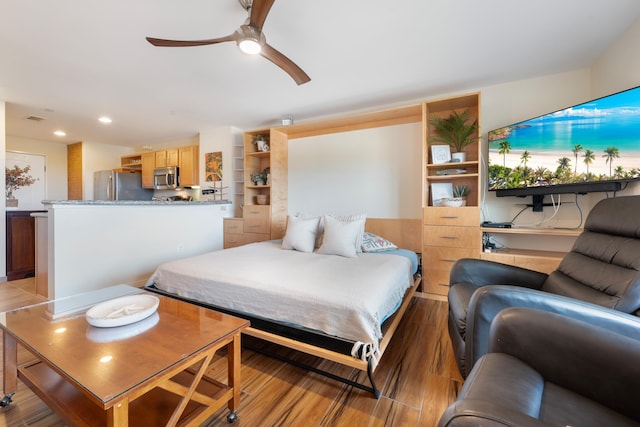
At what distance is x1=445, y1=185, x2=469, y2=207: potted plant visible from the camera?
2785 millimetres

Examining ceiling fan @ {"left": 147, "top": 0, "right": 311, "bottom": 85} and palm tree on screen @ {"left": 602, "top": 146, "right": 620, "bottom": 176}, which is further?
palm tree on screen @ {"left": 602, "top": 146, "right": 620, "bottom": 176}

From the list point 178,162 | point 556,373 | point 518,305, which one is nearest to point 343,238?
point 518,305

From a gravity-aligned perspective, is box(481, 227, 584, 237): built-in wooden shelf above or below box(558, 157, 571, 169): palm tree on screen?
below

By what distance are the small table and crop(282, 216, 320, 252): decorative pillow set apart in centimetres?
140

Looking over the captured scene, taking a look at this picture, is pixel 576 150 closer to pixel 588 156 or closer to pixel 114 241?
Result: pixel 588 156

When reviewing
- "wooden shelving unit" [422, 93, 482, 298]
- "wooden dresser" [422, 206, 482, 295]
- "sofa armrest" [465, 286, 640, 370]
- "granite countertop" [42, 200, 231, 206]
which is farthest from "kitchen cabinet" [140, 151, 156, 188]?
"sofa armrest" [465, 286, 640, 370]

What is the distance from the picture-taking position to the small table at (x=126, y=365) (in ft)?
3.04

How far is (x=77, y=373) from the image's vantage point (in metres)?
0.94

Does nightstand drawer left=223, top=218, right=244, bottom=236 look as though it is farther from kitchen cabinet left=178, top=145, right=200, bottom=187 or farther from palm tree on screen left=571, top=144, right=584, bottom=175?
palm tree on screen left=571, top=144, right=584, bottom=175

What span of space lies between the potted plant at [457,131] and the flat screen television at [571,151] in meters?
0.22

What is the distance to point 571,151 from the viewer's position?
7.32ft

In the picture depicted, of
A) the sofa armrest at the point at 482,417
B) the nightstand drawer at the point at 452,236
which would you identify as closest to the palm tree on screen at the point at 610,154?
the nightstand drawer at the point at 452,236

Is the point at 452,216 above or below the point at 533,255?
above

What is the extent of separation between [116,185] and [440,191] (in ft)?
19.7
